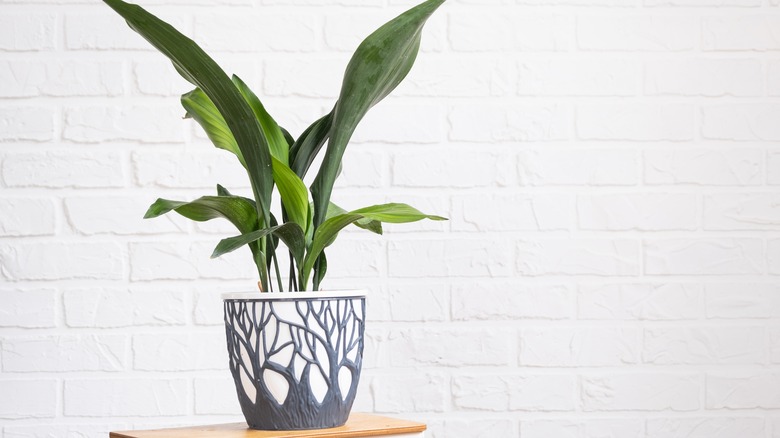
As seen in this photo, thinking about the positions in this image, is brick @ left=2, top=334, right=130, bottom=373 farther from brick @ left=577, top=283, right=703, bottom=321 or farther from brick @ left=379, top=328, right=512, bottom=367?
brick @ left=577, top=283, right=703, bottom=321

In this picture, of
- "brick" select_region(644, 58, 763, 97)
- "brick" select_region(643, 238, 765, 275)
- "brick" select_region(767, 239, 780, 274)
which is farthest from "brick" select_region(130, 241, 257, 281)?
"brick" select_region(767, 239, 780, 274)

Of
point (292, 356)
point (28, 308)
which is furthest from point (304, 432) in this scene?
point (28, 308)

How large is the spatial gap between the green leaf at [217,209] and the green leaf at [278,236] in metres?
0.04

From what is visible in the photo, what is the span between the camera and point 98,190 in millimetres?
1871

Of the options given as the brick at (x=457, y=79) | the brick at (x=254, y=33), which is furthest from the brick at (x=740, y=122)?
the brick at (x=254, y=33)

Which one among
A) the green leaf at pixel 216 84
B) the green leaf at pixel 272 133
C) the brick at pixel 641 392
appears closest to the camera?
the green leaf at pixel 216 84

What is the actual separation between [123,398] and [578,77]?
3.95 ft

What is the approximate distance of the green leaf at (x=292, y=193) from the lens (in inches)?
48.1

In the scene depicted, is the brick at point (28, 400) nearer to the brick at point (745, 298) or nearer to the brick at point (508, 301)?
the brick at point (508, 301)

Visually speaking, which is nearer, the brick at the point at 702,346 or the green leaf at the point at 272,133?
the green leaf at the point at 272,133

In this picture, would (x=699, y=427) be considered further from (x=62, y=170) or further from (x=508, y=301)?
(x=62, y=170)

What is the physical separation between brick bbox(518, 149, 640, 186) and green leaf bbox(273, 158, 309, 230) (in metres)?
0.79

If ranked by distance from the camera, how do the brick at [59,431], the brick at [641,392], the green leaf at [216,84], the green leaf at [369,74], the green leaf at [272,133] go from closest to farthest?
1. the green leaf at [216,84]
2. the green leaf at [369,74]
3. the green leaf at [272,133]
4. the brick at [59,431]
5. the brick at [641,392]

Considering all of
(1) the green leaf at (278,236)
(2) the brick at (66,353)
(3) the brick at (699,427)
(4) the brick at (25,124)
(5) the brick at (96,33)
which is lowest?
(3) the brick at (699,427)
